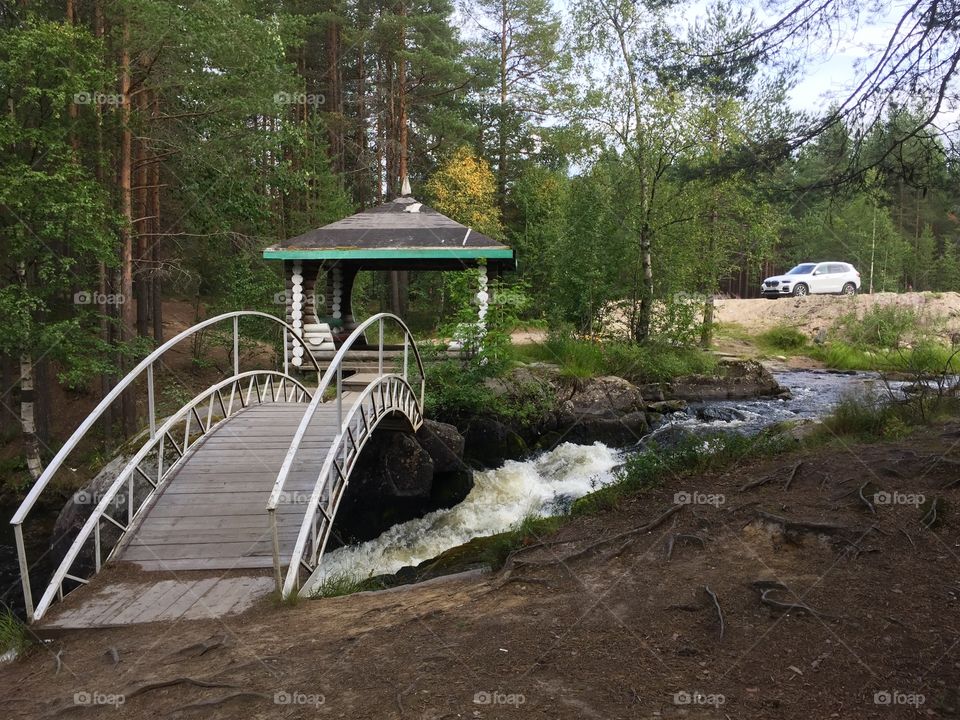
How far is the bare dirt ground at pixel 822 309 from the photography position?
74.1 ft

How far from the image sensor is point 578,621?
427cm

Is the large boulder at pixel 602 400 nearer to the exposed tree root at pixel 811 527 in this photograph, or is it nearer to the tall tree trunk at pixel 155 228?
the tall tree trunk at pixel 155 228

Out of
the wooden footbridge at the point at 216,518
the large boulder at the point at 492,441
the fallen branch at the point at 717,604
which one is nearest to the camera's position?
the fallen branch at the point at 717,604

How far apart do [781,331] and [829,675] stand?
22.0m

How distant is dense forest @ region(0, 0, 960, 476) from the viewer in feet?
20.4

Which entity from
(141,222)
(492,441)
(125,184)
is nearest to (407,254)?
(492,441)

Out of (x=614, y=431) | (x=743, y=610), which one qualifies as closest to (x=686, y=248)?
(x=614, y=431)

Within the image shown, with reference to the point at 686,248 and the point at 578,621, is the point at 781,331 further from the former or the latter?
the point at 578,621

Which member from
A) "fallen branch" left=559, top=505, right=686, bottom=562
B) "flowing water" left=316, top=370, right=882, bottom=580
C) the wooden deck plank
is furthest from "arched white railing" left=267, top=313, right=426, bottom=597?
"fallen branch" left=559, top=505, right=686, bottom=562

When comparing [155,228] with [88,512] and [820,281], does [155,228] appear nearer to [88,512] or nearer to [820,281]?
[88,512]

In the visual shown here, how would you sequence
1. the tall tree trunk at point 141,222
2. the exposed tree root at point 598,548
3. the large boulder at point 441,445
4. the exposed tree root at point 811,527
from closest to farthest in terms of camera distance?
1. the exposed tree root at point 811,527
2. the exposed tree root at point 598,548
3. the large boulder at point 441,445
4. the tall tree trunk at point 141,222

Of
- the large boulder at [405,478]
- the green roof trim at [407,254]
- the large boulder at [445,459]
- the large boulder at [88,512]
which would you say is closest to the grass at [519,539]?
the large boulder at [405,478]

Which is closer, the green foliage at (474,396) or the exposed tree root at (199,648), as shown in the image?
the exposed tree root at (199,648)

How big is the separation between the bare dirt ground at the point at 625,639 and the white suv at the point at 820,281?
2427 centimetres
